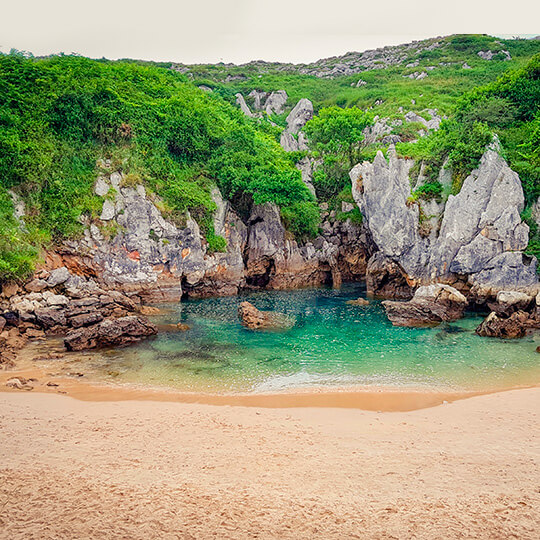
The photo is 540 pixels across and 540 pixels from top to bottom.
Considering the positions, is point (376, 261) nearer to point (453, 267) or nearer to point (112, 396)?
point (453, 267)

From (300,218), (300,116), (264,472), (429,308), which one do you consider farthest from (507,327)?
(300,116)

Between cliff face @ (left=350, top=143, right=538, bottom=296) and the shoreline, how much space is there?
13.1m

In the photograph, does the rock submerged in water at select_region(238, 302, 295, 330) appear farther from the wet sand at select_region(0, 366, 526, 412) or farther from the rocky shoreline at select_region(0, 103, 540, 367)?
the wet sand at select_region(0, 366, 526, 412)

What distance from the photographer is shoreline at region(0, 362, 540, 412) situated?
1309 cm

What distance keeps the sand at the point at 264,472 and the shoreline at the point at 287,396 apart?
0.75 metres

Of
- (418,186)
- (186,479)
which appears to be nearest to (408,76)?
(418,186)

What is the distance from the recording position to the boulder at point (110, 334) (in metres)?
18.3

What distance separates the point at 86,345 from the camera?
18422 millimetres

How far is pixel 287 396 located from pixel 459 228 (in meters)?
19.6

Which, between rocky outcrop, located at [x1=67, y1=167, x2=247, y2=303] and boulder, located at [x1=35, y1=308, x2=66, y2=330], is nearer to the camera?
boulder, located at [x1=35, y1=308, x2=66, y2=330]

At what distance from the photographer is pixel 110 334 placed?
1917 centimetres

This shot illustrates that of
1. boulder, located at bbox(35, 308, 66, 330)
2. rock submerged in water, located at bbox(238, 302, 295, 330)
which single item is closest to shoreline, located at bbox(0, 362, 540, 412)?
boulder, located at bbox(35, 308, 66, 330)

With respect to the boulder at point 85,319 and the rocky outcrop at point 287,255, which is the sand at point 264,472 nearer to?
the boulder at point 85,319

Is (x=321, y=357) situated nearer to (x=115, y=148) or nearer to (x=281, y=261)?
(x=281, y=261)
